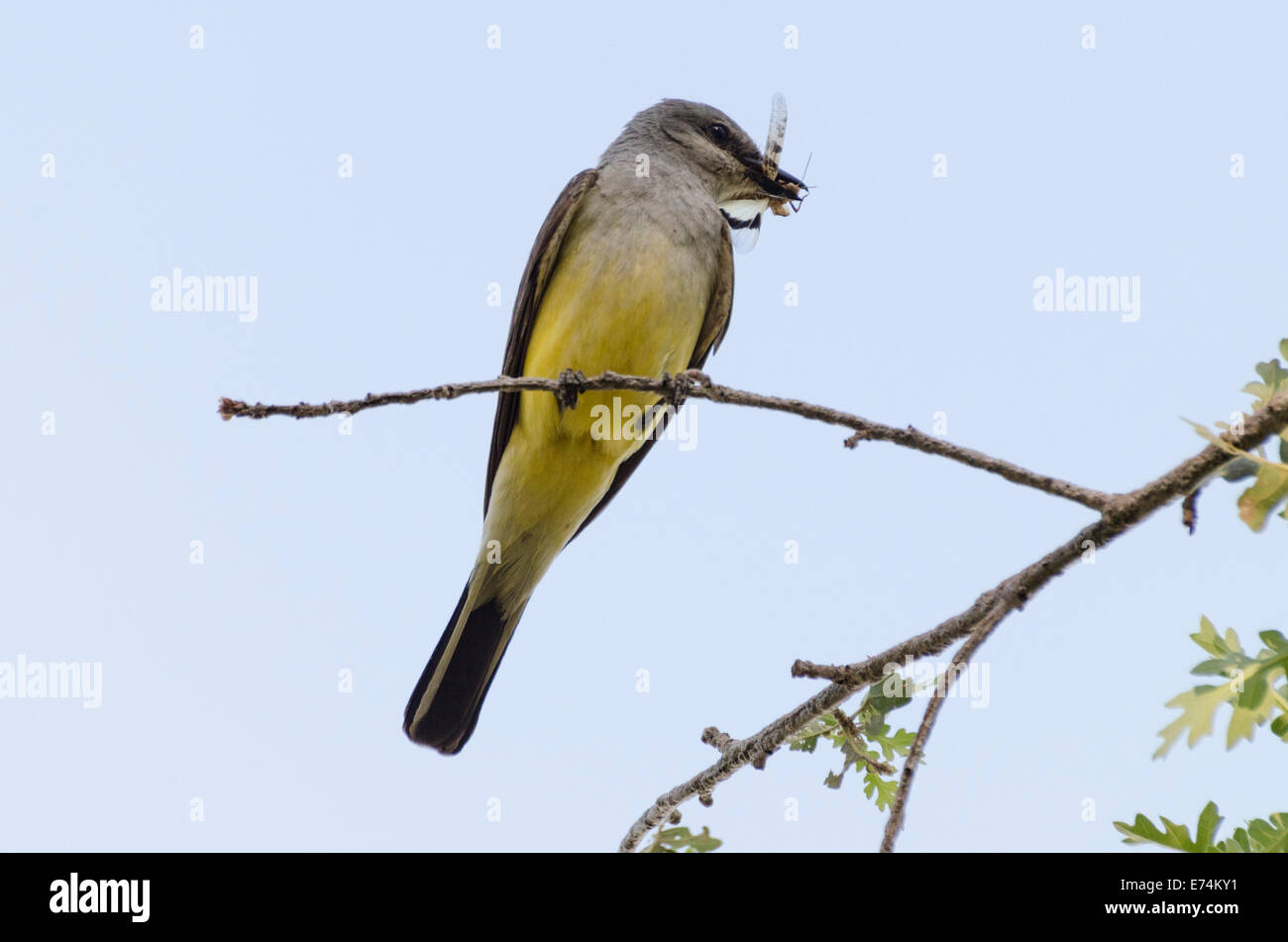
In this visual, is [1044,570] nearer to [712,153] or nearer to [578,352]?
[578,352]

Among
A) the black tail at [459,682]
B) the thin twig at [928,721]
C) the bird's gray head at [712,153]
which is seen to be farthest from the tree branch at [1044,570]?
the bird's gray head at [712,153]

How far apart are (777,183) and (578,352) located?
1.96 meters

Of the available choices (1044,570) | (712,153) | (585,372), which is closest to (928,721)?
(1044,570)

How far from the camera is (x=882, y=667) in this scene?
2520 mm

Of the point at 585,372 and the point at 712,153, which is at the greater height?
the point at 712,153

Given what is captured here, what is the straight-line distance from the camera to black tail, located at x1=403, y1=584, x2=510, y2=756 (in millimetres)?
5730

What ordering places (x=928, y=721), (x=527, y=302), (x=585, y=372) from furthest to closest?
(x=527, y=302)
(x=585, y=372)
(x=928, y=721)

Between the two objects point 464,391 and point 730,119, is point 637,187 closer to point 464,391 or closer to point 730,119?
point 730,119

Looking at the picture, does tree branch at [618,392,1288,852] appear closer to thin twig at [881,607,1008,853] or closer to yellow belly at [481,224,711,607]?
thin twig at [881,607,1008,853]

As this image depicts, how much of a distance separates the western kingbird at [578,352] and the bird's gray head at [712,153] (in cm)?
5

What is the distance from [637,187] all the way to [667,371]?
1.14 meters

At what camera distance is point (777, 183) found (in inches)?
275

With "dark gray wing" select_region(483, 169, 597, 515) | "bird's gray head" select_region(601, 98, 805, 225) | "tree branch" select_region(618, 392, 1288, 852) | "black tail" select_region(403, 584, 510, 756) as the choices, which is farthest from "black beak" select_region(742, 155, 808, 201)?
"tree branch" select_region(618, 392, 1288, 852)

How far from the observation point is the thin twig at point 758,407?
92.3 inches
